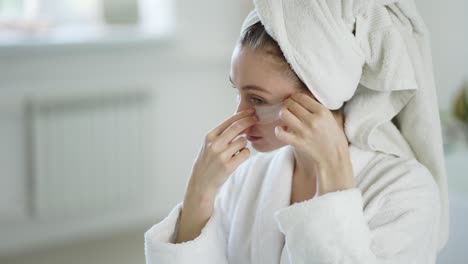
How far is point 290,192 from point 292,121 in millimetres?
244

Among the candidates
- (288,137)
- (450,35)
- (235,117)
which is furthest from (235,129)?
(450,35)

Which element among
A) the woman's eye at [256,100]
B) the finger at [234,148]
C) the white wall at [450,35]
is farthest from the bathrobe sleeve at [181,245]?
the white wall at [450,35]

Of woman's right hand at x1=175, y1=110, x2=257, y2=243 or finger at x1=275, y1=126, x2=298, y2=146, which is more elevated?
finger at x1=275, y1=126, x2=298, y2=146

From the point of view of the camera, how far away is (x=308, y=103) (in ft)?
3.89

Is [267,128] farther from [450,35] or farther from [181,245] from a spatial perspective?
[450,35]

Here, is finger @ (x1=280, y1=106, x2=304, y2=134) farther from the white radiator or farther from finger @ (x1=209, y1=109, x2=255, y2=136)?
the white radiator

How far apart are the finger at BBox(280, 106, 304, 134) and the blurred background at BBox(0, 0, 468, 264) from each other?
2.09m

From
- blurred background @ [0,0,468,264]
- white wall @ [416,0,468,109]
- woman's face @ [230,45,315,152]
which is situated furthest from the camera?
blurred background @ [0,0,468,264]

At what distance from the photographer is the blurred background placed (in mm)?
3150

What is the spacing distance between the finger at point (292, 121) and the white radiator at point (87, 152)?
7.23 feet

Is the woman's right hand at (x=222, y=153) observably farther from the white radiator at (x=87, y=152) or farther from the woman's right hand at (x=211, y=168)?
the white radiator at (x=87, y=152)

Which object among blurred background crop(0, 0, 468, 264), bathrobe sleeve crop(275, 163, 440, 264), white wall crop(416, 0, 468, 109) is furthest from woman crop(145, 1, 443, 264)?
blurred background crop(0, 0, 468, 264)

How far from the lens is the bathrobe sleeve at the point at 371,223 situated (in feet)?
3.63

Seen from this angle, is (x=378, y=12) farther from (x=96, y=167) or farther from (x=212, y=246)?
(x=96, y=167)
